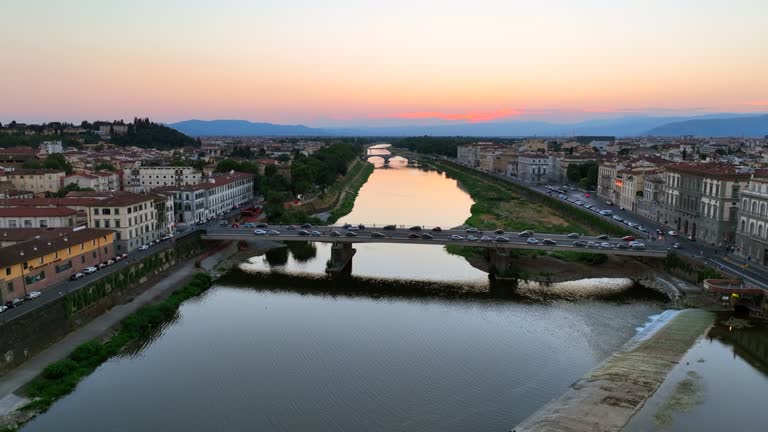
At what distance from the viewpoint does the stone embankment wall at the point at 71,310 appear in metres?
23.7

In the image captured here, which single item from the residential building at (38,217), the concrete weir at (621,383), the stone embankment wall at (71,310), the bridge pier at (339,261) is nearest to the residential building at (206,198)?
the residential building at (38,217)

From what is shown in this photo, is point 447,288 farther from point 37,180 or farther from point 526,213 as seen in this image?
point 37,180

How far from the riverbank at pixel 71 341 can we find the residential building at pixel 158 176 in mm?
30192

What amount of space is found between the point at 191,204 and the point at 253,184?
18.5 m

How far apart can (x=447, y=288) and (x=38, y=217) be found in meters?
27.0

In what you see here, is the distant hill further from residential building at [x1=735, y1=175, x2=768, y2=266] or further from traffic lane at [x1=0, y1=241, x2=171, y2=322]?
residential building at [x1=735, y1=175, x2=768, y2=266]

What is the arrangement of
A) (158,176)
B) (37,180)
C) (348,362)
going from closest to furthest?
(348,362), (37,180), (158,176)

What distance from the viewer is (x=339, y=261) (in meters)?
42.0

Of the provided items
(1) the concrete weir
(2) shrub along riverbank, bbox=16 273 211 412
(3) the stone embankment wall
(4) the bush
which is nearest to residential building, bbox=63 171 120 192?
(3) the stone embankment wall

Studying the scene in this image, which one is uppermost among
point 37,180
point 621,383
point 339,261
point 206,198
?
point 37,180

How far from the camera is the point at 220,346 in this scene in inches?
1073

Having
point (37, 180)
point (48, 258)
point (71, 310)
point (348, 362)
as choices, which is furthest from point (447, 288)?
point (37, 180)

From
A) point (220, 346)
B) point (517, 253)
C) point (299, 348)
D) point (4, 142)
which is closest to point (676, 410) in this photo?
point (299, 348)

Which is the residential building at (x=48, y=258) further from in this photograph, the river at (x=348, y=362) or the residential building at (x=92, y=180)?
the residential building at (x=92, y=180)
